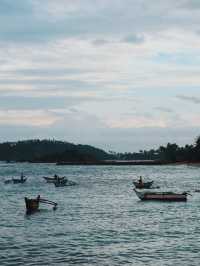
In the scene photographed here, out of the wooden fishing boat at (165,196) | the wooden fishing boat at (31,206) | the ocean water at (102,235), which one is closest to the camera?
the ocean water at (102,235)

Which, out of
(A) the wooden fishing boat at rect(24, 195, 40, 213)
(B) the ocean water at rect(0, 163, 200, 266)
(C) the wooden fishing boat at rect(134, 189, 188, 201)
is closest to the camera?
(B) the ocean water at rect(0, 163, 200, 266)

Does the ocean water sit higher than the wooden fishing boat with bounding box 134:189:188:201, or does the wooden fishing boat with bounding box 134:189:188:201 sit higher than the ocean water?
the wooden fishing boat with bounding box 134:189:188:201

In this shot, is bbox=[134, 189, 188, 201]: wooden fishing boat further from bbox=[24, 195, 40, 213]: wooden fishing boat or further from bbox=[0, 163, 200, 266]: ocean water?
bbox=[24, 195, 40, 213]: wooden fishing boat

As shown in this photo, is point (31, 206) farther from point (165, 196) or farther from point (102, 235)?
point (165, 196)

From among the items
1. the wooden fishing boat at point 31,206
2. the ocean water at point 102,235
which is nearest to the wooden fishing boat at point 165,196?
the ocean water at point 102,235

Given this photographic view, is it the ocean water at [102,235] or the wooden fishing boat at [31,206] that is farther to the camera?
the wooden fishing boat at [31,206]

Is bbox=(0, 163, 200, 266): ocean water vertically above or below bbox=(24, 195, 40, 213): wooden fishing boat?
below

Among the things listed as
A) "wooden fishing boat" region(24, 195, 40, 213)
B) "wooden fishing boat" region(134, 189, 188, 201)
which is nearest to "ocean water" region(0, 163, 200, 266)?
"wooden fishing boat" region(24, 195, 40, 213)

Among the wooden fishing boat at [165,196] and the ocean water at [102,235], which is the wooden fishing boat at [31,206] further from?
the wooden fishing boat at [165,196]

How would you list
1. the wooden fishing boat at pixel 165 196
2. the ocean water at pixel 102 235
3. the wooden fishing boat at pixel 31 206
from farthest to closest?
the wooden fishing boat at pixel 165 196, the wooden fishing boat at pixel 31 206, the ocean water at pixel 102 235

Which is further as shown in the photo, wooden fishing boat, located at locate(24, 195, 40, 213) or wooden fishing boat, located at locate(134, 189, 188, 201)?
wooden fishing boat, located at locate(134, 189, 188, 201)

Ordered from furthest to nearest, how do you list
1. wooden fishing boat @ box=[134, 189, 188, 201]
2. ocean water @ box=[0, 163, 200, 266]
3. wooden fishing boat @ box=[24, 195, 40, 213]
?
wooden fishing boat @ box=[134, 189, 188, 201], wooden fishing boat @ box=[24, 195, 40, 213], ocean water @ box=[0, 163, 200, 266]

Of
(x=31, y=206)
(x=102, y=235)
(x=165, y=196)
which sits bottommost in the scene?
(x=102, y=235)

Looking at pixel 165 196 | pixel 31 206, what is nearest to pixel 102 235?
pixel 31 206
